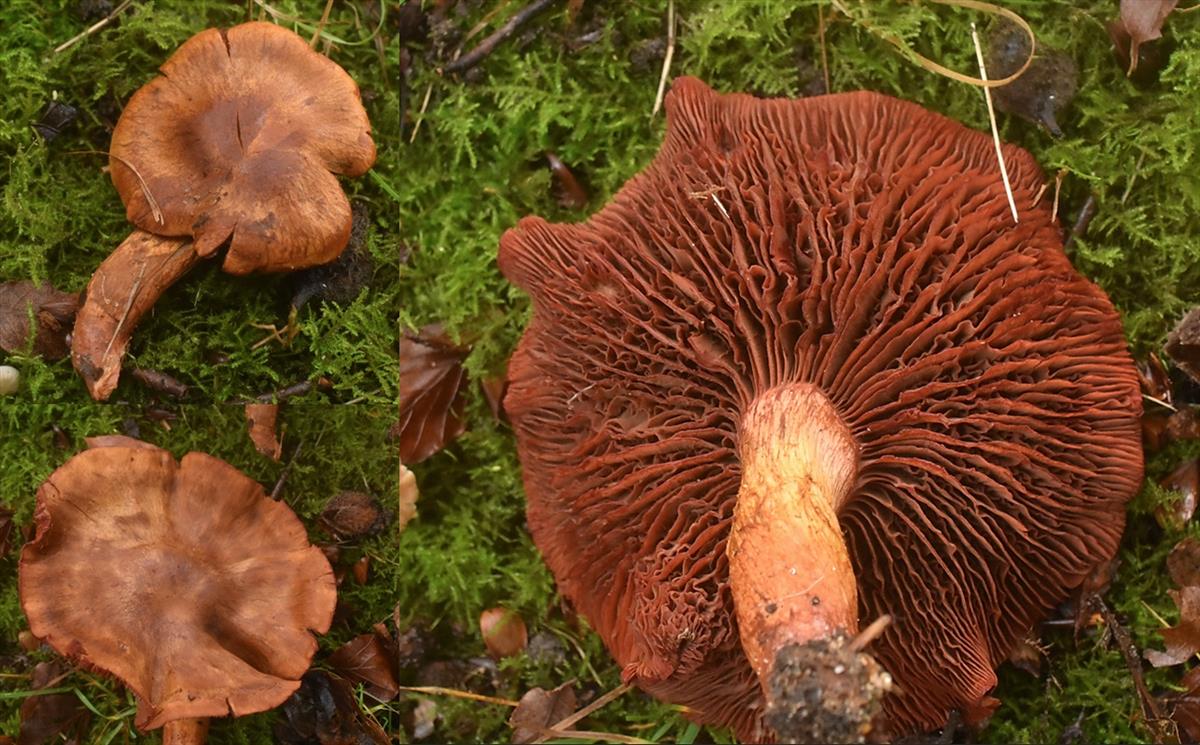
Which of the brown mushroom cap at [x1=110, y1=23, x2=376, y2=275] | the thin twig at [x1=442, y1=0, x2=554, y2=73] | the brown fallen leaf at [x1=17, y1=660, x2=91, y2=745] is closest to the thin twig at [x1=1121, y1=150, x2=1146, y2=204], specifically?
the thin twig at [x1=442, y1=0, x2=554, y2=73]

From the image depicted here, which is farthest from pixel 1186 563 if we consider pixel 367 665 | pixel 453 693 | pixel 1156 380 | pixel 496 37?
pixel 496 37

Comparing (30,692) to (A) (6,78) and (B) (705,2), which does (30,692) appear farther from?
(B) (705,2)

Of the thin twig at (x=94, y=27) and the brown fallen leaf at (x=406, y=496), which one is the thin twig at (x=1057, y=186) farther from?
Result: the thin twig at (x=94, y=27)

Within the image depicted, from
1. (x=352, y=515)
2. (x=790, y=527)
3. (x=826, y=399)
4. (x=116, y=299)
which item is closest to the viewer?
(x=790, y=527)

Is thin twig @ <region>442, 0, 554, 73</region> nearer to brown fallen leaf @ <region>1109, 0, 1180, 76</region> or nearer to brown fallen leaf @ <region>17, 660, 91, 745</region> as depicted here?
brown fallen leaf @ <region>1109, 0, 1180, 76</region>

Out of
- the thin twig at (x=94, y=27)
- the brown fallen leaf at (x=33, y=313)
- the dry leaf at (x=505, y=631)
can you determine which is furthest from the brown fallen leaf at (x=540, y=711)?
the thin twig at (x=94, y=27)

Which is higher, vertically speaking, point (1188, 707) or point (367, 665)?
point (1188, 707)

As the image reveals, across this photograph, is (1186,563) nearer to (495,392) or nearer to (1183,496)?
(1183,496)
